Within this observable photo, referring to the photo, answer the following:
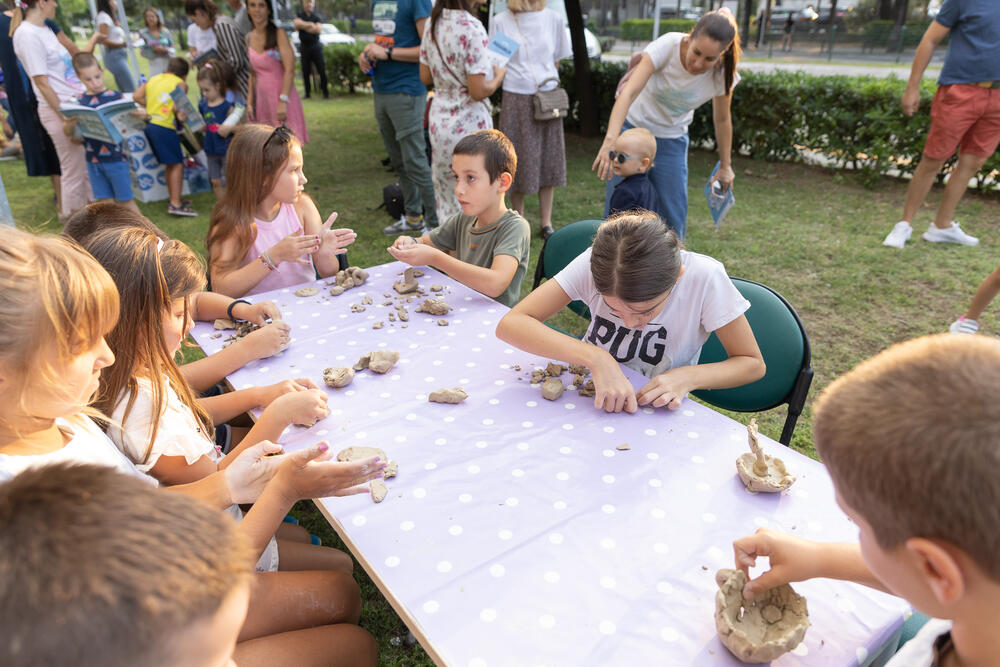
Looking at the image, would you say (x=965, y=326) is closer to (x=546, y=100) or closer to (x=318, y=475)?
(x=546, y=100)

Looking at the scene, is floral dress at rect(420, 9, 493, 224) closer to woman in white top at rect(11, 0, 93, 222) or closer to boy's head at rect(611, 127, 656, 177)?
boy's head at rect(611, 127, 656, 177)

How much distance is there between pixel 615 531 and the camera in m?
1.31

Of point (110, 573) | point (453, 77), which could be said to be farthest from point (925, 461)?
point (453, 77)

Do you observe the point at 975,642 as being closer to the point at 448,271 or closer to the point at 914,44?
the point at 448,271

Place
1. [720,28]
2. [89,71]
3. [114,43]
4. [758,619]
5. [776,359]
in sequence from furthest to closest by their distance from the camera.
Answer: [114,43]
[89,71]
[720,28]
[776,359]
[758,619]

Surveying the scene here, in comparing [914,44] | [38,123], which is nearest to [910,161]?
[38,123]

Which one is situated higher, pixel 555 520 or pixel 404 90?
pixel 404 90

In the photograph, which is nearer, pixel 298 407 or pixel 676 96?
pixel 298 407

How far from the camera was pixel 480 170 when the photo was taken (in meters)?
2.84

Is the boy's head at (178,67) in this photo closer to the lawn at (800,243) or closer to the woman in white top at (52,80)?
the woman in white top at (52,80)

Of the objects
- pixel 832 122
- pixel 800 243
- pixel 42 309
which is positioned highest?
pixel 42 309

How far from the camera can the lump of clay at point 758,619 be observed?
99cm

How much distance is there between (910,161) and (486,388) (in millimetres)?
7333

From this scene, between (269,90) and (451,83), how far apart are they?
2.56m
